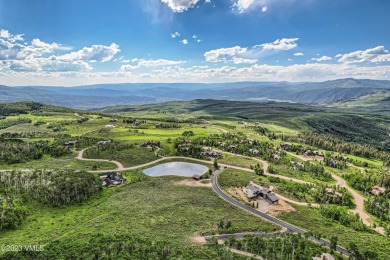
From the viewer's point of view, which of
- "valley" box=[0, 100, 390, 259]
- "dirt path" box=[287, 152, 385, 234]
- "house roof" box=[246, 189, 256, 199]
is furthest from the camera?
"house roof" box=[246, 189, 256, 199]

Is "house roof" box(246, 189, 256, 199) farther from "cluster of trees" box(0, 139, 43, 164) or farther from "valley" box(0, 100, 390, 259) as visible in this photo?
"cluster of trees" box(0, 139, 43, 164)

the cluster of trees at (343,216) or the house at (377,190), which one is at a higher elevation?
the cluster of trees at (343,216)

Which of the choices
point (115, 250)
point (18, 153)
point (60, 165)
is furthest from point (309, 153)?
point (18, 153)

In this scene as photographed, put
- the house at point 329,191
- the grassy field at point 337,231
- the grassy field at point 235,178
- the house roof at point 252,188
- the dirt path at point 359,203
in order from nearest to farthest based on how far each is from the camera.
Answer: the grassy field at point 337,231
the dirt path at point 359,203
the house roof at point 252,188
the house at point 329,191
the grassy field at point 235,178

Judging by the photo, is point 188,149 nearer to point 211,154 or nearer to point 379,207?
point 211,154

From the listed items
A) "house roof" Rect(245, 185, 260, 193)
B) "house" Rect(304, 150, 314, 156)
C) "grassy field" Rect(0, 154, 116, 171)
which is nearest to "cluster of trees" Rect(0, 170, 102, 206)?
"grassy field" Rect(0, 154, 116, 171)

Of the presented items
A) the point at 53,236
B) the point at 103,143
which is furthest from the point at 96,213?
the point at 103,143

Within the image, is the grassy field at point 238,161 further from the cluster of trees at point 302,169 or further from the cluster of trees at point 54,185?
the cluster of trees at point 54,185

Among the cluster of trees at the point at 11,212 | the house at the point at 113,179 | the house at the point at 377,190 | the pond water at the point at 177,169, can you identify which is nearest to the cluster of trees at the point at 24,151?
the house at the point at 113,179
